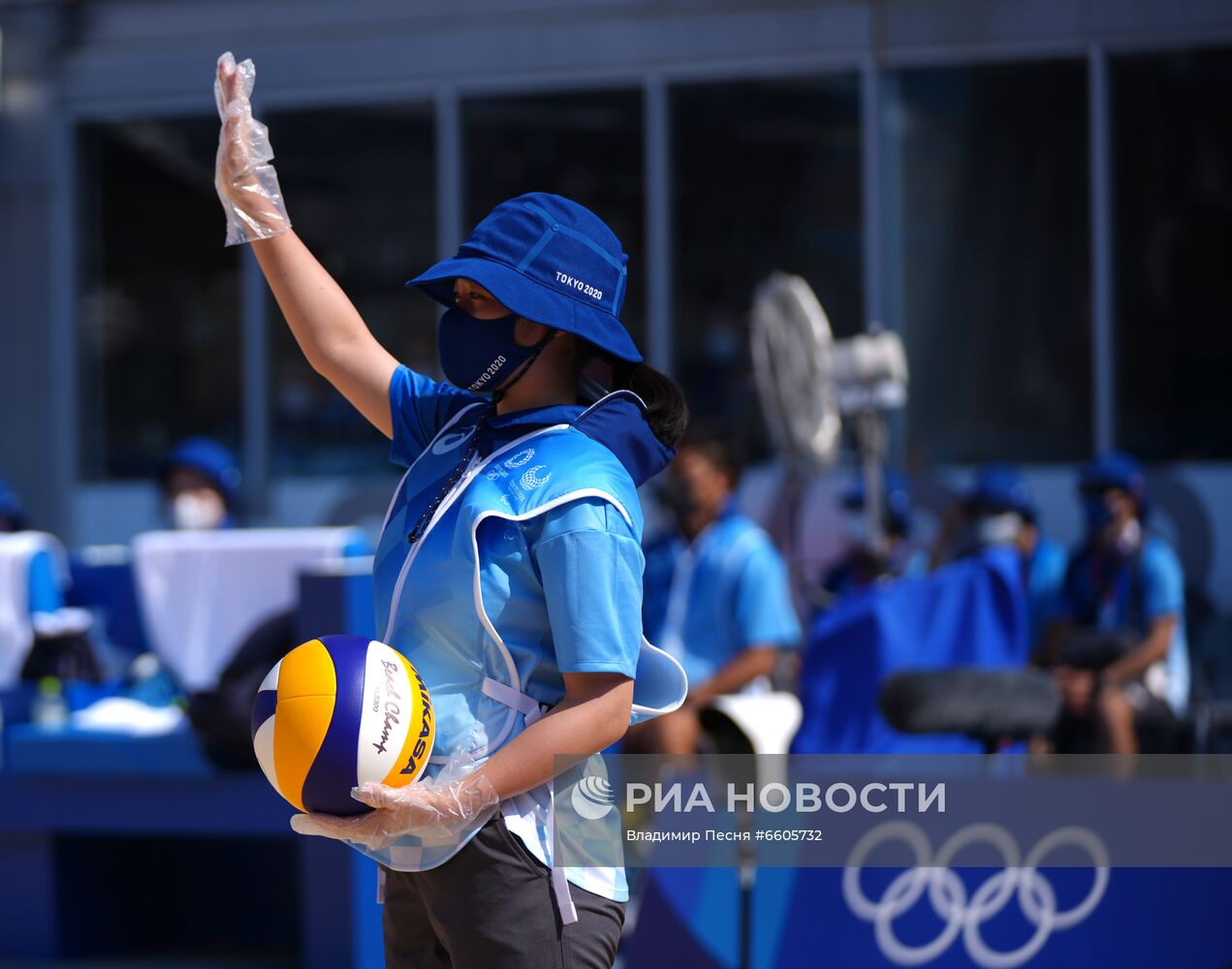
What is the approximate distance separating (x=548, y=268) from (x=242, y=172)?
526mm

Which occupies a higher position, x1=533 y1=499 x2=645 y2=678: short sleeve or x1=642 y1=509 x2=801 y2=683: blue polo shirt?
x1=533 y1=499 x2=645 y2=678: short sleeve

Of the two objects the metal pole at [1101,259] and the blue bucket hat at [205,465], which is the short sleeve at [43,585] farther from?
the metal pole at [1101,259]

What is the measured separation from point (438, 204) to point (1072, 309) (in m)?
4.58

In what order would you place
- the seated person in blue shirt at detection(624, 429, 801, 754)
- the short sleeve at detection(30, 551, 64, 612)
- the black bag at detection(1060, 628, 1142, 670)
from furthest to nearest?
the black bag at detection(1060, 628, 1142, 670), the short sleeve at detection(30, 551, 64, 612), the seated person in blue shirt at detection(624, 429, 801, 754)

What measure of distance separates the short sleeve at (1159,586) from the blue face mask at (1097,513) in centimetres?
37

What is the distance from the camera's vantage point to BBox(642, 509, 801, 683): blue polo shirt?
5.77 metres

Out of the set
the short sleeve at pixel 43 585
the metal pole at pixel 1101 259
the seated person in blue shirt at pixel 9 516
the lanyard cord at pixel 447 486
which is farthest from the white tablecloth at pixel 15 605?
the metal pole at pixel 1101 259

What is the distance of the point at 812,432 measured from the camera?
668cm

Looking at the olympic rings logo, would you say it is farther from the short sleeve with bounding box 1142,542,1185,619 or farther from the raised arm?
the short sleeve with bounding box 1142,542,1185,619

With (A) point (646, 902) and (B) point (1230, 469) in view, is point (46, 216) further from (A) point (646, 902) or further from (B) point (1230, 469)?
(A) point (646, 902)

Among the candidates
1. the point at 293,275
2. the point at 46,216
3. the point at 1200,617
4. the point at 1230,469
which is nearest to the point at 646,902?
the point at 293,275

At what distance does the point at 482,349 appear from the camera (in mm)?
2014

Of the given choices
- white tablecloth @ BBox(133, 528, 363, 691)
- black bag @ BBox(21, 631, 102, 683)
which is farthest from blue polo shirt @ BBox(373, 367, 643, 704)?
black bag @ BBox(21, 631, 102, 683)

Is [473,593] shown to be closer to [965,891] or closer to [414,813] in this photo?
[414,813]
